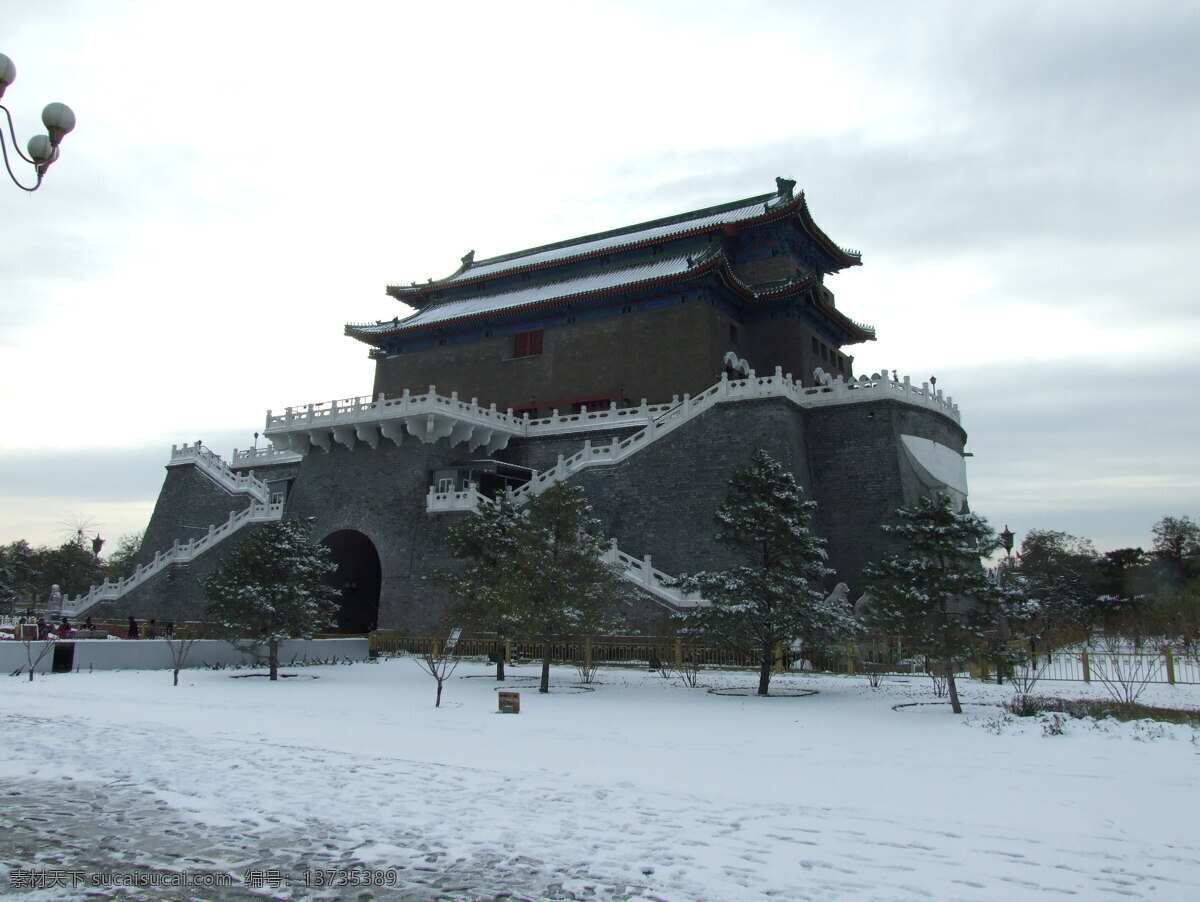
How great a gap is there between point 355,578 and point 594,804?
31.0 meters

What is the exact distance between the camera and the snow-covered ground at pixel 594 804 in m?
6.06

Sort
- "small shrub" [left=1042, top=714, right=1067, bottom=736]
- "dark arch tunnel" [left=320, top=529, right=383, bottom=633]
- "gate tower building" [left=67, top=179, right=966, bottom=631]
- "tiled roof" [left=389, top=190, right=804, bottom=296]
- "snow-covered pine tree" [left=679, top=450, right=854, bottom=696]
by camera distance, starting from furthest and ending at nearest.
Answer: "tiled roof" [left=389, top=190, right=804, bottom=296], "dark arch tunnel" [left=320, top=529, right=383, bottom=633], "gate tower building" [left=67, top=179, right=966, bottom=631], "snow-covered pine tree" [left=679, top=450, right=854, bottom=696], "small shrub" [left=1042, top=714, right=1067, bottom=736]

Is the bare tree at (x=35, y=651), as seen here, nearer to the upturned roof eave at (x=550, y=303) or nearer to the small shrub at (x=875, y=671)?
the small shrub at (x=875, y=671)

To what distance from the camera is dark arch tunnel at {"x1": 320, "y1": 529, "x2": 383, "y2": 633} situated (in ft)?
119

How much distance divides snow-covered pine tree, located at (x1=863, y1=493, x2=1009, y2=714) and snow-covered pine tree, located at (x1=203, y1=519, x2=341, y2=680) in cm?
1497

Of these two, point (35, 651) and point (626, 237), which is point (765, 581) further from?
point (626, 237)

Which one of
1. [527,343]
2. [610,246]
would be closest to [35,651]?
[527,343]

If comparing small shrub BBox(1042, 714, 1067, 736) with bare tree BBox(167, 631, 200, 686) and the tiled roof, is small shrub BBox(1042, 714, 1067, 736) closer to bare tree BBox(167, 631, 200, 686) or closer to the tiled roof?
bare tree BBox(167, 631, 200, 686)

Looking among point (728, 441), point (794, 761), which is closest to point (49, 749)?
point (794, 761)

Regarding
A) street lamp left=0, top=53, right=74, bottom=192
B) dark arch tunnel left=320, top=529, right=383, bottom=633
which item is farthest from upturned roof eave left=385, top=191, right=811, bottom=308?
street lamp left=0, top=53, right=74, bottom=192

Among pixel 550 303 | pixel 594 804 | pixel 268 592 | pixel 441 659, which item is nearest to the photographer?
pixel 594 804

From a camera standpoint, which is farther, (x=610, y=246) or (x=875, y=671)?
(x=610, y=246)

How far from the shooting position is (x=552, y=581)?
2066 cm

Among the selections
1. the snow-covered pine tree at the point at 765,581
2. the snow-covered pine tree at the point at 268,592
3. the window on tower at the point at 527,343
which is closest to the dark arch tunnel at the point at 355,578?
the window on tower at the point at 527,343
